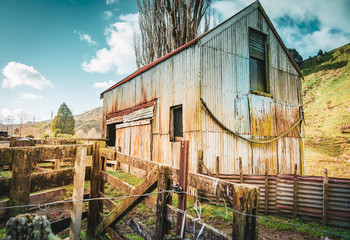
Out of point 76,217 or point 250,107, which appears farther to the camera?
point 250,107

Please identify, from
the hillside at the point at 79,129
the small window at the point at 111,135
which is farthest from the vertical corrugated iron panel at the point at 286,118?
the hillside at the point at 79,129

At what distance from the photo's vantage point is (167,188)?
2490 millimetres

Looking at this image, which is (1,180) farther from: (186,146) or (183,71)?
(183,71)

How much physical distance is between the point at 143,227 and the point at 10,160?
220 centimetres

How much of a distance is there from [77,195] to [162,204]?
183 cm

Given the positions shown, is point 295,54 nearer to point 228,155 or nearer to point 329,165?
point 329,165

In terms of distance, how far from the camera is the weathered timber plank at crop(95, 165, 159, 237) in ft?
8.71

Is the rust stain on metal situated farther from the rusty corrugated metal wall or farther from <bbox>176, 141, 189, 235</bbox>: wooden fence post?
<bbox>176, 141, 189, 235</bbox>: wooden fence post

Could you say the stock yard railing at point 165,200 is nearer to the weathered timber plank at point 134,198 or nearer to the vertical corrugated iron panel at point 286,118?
the weathered timber plank at point 134,198

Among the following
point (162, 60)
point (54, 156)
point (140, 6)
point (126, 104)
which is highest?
point (140, 6)

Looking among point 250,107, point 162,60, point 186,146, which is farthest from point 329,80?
point 186,146

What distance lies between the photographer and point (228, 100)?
740cm

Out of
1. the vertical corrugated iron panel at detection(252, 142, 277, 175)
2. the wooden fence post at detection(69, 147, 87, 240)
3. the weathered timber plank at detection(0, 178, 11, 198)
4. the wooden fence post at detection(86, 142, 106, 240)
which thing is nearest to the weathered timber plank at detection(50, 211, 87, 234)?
the wooden fence post at detection(69, 147, 87, 240)

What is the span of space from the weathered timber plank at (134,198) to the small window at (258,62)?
7421 millimetres
